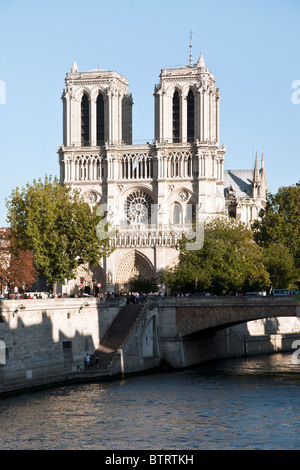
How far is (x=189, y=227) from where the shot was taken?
10519cm

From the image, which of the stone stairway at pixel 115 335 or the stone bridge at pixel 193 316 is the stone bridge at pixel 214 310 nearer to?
the stone bridge at pixel 193 316

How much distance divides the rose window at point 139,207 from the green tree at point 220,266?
25612 millimetres

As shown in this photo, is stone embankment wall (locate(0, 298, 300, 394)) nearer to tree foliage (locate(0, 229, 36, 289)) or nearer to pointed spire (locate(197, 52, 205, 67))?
tree foliage (locate(0, 229, 36, 289))

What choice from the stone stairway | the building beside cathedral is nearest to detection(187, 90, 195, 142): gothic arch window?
the building beside cathedral

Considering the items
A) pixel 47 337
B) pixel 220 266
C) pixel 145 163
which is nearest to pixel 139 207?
pixel 145 163

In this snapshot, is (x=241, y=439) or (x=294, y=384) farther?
(x=294, y=384)

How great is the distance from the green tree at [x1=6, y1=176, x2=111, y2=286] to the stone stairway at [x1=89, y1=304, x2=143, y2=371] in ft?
28.4

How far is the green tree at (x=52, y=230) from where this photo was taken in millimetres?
72125

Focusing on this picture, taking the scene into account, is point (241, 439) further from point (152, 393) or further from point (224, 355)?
point (224, 355)

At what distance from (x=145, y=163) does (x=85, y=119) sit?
9307mm

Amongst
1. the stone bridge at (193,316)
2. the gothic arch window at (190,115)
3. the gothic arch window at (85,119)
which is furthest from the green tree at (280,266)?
the gothic arch window at (85,119)

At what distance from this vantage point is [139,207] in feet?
363
